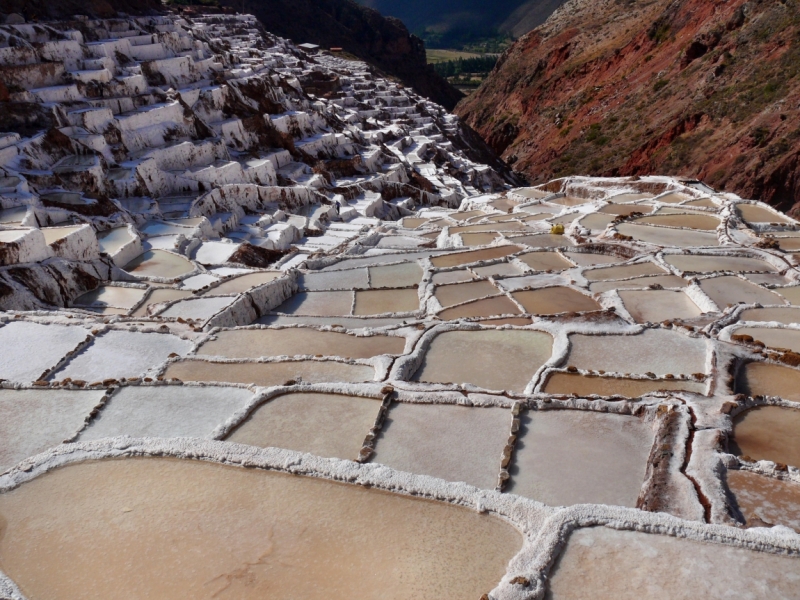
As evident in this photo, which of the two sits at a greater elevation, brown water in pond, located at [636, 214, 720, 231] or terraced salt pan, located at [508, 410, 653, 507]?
terraced salt pan, located at [508, 410, 653, 507]

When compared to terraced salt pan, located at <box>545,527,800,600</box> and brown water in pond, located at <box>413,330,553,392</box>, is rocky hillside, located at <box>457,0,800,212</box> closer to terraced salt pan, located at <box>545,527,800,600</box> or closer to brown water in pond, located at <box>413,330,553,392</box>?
brown water in pond, located at <box>413,330,553,392</box>

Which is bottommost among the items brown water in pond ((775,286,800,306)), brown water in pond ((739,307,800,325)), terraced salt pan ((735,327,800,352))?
brown water in pond ((775,286,800,306))

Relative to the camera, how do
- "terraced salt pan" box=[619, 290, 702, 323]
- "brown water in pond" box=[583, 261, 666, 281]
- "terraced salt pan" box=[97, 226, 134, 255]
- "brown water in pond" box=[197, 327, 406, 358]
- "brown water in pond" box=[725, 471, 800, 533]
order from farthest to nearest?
1. "terraced salt pan" box=[97, 226, 134, 255]
2. "brown water in pond" box=[583, 261, 666, 281]
3. "terraced salt pan" box=[619, 290, 702, 323]
4. "brown water in pond" box=[197, 327, 406, 358]
5. "brown water in pond" box=[725, 471, 800, 533]

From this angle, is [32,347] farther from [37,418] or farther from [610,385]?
[610,385]

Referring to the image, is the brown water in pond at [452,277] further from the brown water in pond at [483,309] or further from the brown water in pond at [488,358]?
the brown water in pond at [488,358]

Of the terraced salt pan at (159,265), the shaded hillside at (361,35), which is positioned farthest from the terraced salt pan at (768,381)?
the shaded hillside at (361,35)

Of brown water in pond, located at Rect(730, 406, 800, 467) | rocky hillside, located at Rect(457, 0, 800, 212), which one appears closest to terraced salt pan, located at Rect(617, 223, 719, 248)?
brown water in pond, located at Rect(730, 406, 800, 467)

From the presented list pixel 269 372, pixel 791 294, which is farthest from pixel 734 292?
pixel 269 372
